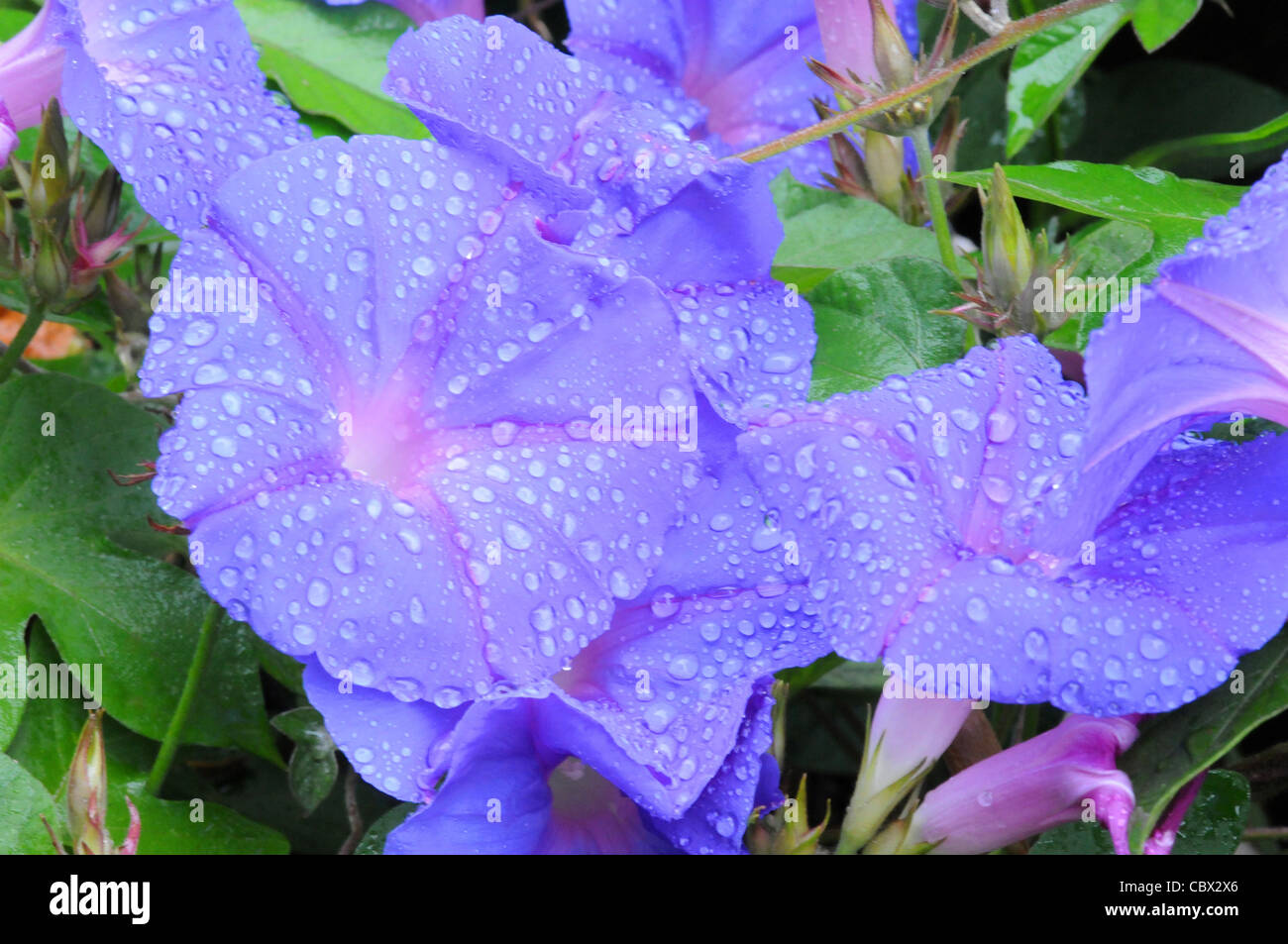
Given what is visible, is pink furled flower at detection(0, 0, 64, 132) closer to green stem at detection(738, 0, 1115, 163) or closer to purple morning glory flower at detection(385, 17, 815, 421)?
purple morning glory flower at detection(385, 17, 815, 421)

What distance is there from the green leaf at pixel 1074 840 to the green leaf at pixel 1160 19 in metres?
0.72

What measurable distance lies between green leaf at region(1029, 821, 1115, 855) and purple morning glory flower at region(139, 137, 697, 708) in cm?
35

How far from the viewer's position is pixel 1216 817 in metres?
0.92

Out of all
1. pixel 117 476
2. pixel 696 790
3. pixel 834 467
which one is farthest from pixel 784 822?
pixel 117 476

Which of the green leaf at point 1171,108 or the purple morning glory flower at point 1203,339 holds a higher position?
the green leaf at point 1171,108

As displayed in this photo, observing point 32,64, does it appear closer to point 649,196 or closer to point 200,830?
point 649,196

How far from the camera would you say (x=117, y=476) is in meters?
1.11

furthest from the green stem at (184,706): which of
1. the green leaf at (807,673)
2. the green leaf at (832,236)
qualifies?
the green leaf at (832,236)

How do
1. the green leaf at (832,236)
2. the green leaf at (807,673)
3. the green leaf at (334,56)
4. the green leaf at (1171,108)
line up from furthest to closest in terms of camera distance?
the green leaf at (1171,108)
the green leaf at (334,56)
the green leaf at (832,236)
the green leaf at (807,673)

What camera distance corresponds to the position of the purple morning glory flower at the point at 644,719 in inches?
30.9

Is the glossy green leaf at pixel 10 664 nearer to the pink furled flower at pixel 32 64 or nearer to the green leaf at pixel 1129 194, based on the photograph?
the pink furled flower at pixel 32 64

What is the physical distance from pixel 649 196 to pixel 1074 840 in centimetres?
54
